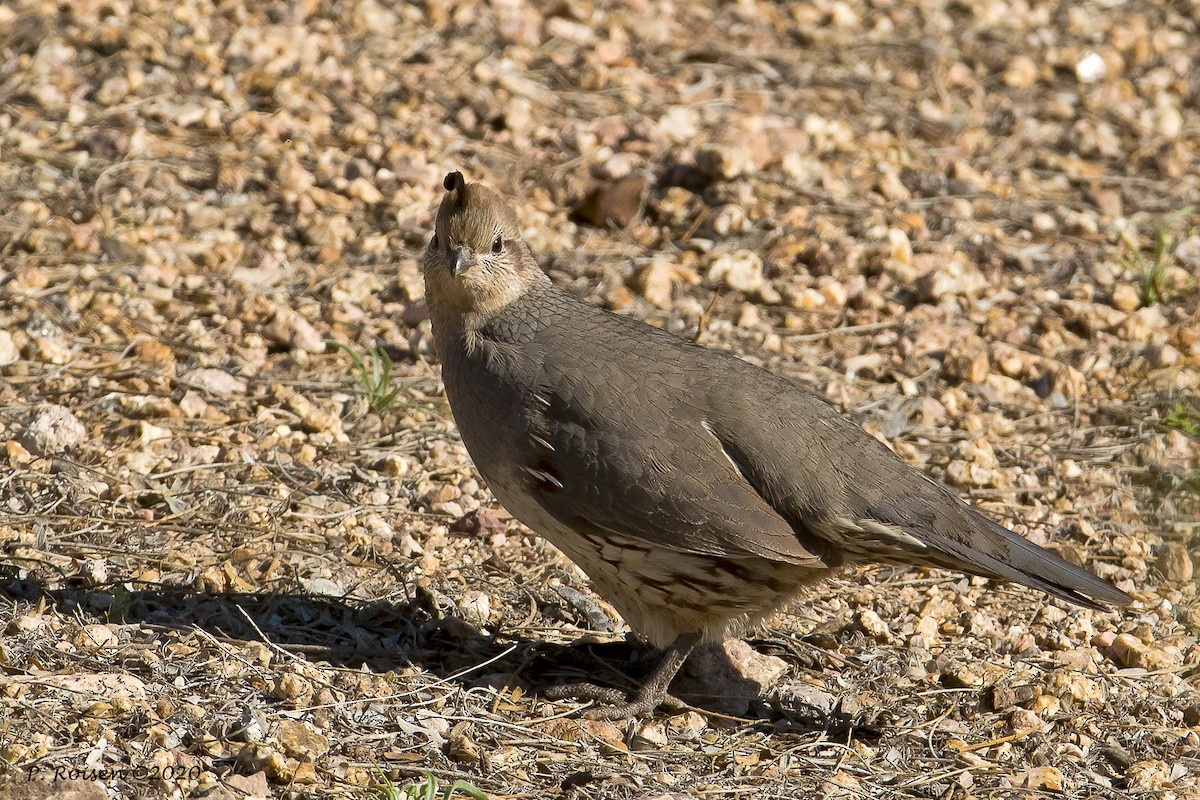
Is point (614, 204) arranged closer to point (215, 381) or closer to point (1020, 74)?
point (215, 381)

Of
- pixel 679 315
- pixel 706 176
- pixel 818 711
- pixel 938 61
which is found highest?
pixel 938 61

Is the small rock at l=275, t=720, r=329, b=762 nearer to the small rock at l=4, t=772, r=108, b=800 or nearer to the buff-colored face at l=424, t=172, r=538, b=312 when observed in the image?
the small rock at l=4, t=772, r=108, b=800

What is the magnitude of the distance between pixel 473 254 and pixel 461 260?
2.7 inches

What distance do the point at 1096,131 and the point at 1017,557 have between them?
18.1ft

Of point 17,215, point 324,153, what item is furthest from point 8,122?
point 324,153

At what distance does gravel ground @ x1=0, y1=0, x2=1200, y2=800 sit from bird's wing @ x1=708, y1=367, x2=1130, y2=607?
2.11 ft

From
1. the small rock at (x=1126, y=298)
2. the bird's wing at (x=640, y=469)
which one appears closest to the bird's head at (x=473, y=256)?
the bird's wing at (x=640, y=469)

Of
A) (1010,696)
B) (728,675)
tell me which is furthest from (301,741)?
(1010,696)

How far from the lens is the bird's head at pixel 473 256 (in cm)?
558

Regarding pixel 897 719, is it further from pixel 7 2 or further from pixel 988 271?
pixel 7 2

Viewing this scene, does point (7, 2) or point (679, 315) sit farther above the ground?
point (7, 2)

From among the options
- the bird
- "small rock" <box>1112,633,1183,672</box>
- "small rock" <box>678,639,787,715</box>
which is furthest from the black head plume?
"small rock" <box>1112,633,1183,672</box>

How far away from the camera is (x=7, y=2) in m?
9.44

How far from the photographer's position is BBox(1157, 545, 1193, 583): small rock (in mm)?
6145
